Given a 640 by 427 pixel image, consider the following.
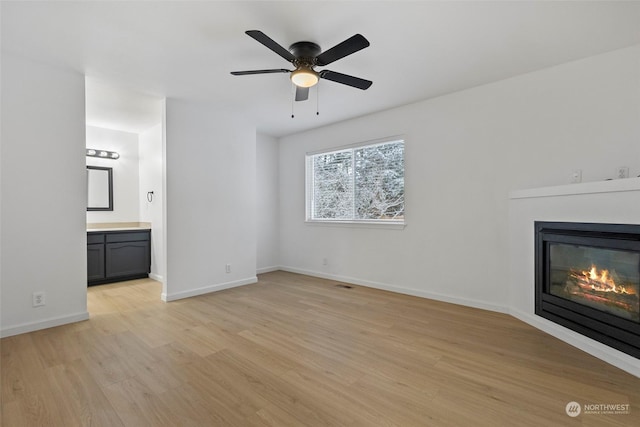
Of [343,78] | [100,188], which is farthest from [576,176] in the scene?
[100,188]

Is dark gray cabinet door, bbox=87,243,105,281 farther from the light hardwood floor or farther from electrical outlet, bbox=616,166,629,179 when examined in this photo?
electrical outlet, bbox=616,166,629,179

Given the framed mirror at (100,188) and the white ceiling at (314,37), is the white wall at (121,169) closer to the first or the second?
the framed mirror at (100,188)

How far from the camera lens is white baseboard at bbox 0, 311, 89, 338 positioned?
2752 mm

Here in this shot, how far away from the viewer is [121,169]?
5387 mm

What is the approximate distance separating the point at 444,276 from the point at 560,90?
235 cm

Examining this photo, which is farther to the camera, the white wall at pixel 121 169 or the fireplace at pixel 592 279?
the white wall at pixel 121 169

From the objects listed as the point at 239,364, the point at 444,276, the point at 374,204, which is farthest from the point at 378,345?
the point at 374,204

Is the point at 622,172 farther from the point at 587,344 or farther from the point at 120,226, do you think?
the point at 120,226

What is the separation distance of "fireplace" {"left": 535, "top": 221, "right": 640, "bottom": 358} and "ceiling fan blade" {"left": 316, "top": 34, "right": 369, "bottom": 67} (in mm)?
2411

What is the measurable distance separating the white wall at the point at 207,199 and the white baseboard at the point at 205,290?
0.04 ft

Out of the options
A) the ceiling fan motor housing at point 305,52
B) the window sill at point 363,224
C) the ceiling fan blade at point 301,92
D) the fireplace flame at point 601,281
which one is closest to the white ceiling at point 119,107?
the ceiling fan blade at point 301,92

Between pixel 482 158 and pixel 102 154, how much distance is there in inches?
231

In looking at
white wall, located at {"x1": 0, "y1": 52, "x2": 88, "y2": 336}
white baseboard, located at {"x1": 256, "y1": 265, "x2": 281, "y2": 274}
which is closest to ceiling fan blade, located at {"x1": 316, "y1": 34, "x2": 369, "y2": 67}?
white wall, located at {"x1": 0, "y1": 52, "x2": 88, "y2": 336}

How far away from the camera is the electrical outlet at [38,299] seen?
2.89 meters
